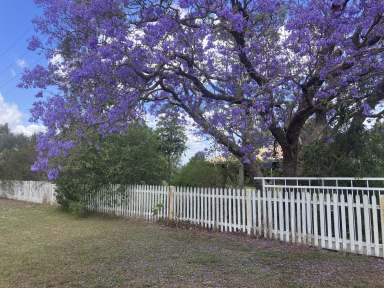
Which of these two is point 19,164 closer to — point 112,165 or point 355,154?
point 112,165

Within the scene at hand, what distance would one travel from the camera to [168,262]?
22.8 ft

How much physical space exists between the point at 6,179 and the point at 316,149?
71.4 feet

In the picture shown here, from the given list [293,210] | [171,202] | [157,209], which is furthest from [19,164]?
[293,210]

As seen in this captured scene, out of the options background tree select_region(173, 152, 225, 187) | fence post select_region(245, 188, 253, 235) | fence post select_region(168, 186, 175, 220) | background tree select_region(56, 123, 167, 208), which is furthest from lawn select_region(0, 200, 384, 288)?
background tree select_region(173, 152, 225, 187)

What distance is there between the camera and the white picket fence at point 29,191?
20.3 m

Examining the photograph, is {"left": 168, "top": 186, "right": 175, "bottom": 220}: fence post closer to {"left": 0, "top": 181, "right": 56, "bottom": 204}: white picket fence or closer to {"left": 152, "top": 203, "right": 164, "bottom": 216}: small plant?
{"left": 152, "top": 203, "right": 164, "bottom": 216}: small plant

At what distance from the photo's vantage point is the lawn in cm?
577

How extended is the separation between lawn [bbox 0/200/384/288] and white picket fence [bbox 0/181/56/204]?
33.1 ft

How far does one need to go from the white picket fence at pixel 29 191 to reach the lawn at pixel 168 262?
10.1m

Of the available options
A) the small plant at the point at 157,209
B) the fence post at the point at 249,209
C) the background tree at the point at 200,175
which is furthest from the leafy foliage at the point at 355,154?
the background tree at the point at 200,175

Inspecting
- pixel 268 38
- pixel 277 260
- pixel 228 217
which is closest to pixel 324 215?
pixel 277 260

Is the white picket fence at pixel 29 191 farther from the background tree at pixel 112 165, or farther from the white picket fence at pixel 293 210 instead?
the white picket fence at pixel 293 210

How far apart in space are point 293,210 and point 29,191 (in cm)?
1823

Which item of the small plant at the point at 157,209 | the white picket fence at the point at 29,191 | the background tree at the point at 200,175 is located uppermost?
the background tree at the point at 200,175
